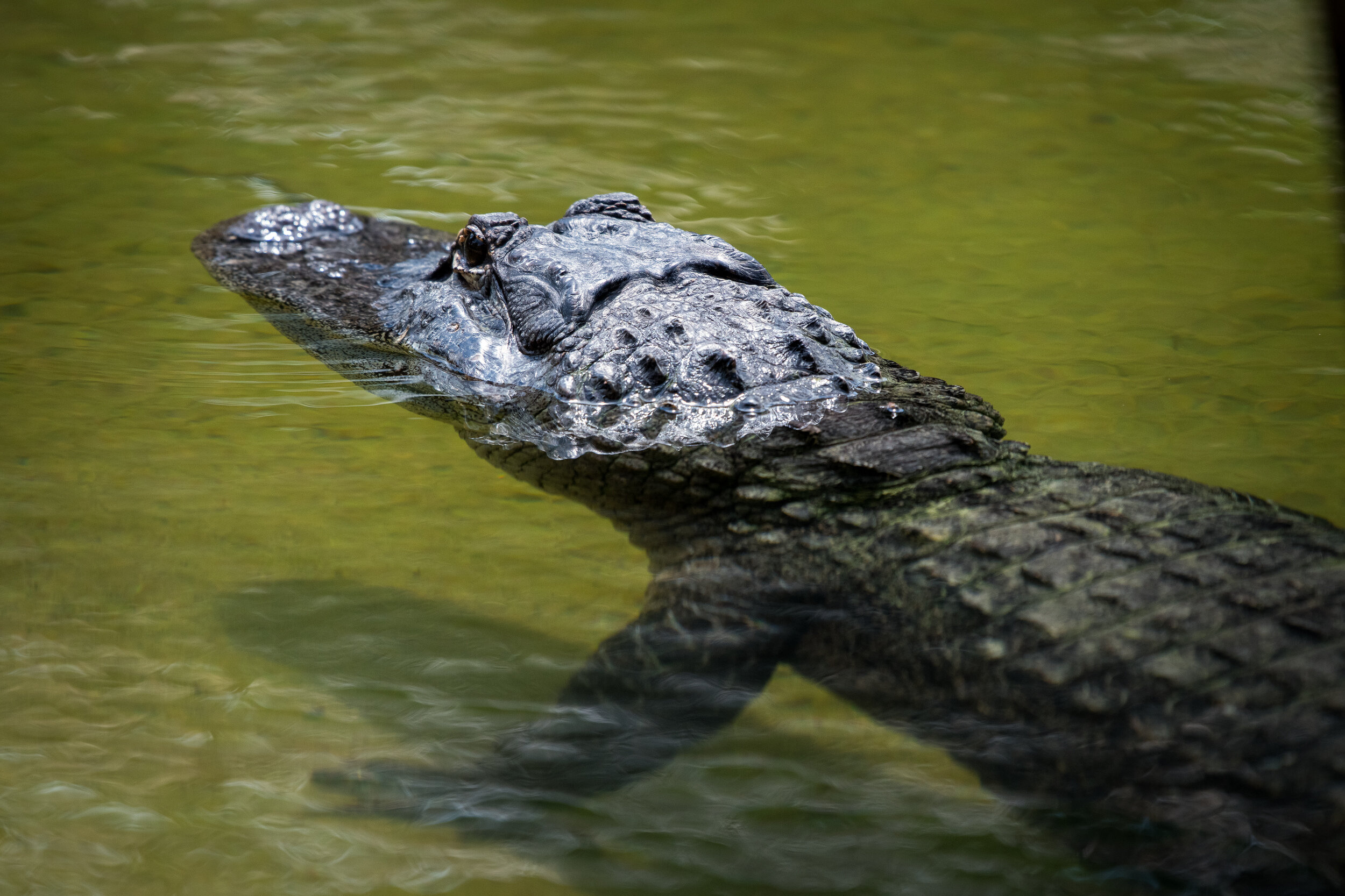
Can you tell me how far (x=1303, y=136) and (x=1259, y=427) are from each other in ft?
11.1

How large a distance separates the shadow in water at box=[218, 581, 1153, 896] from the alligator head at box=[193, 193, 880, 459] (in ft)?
2.18

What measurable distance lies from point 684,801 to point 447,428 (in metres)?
1.67

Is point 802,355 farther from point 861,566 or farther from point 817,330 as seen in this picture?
point 861,566

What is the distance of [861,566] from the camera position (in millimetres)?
2410

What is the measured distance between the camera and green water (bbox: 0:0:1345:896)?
7.03ft

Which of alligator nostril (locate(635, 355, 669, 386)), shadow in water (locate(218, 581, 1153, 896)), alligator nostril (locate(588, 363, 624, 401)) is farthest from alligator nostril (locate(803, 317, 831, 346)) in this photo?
shadow in water (locate(218, 581, 1153, 896))

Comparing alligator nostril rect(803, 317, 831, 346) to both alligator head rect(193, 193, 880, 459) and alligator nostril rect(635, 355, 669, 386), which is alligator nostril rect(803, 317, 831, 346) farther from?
alligator nostril rect(635, 355, 669, 386)

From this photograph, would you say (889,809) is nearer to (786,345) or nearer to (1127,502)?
(1127,502)

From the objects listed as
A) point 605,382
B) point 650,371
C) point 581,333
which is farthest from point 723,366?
point 581,333

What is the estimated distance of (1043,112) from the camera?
6352 mm

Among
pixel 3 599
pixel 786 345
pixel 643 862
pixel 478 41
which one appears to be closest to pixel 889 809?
pixel 643 862

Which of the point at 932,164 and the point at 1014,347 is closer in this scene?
the point at 1014,347

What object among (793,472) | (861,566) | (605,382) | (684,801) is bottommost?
(684,801)

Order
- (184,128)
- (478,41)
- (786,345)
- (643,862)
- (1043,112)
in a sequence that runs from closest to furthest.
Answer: (643,862) < (786,345) < (184,128) < (1043,112) < (478,41)
